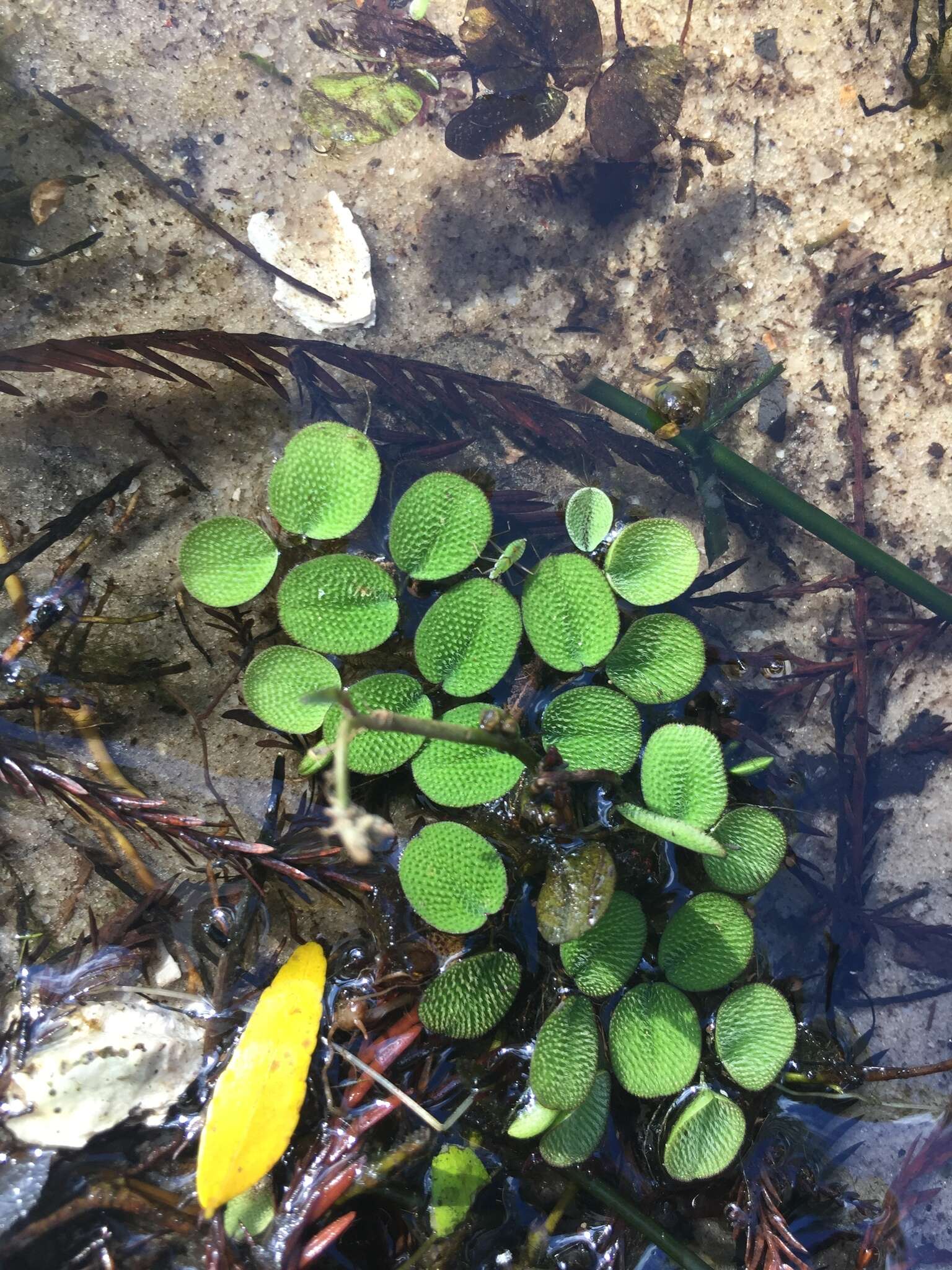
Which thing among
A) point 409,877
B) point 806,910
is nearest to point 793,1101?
point 806,910

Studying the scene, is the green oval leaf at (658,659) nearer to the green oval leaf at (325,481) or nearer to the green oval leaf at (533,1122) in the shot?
the green oval leaf at (325,481)

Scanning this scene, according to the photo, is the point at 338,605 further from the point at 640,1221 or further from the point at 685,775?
the point at 640,1221

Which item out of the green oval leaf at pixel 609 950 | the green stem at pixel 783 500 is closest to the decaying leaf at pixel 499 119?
the green stem at pixel 783 500

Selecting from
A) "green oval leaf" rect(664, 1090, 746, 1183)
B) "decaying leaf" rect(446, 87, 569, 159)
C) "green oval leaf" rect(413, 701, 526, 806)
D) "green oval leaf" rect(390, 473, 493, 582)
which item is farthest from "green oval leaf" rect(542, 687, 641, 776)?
"decaying leaf" rect(446, 87, 569, 159)

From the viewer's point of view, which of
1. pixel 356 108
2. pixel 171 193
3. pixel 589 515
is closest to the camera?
pixel 589 515

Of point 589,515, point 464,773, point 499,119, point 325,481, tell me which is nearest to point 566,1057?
point 464,773

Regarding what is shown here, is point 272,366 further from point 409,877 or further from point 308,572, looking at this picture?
point 409,877
